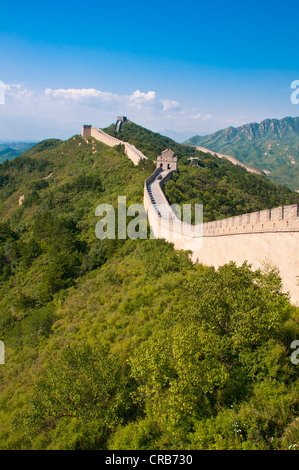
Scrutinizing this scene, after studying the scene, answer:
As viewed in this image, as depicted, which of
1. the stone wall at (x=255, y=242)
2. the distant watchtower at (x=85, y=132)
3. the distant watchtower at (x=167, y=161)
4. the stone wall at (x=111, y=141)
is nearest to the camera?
the stone wall at (x=255, y=242)

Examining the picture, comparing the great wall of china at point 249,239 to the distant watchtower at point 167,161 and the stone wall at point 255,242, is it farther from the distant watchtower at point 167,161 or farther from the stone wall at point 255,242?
the distant watchtower at point 167,161

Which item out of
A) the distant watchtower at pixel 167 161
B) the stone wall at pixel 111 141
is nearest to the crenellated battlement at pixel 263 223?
the distant watchtower at pixel 167 161

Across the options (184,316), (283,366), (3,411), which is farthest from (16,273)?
(283,366)

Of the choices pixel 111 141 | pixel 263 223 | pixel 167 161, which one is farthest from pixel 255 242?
A: pixel 111 141

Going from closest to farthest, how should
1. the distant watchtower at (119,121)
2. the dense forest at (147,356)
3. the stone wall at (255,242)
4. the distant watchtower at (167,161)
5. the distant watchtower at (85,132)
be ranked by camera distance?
the dense forest at (147,356) → the stone wall at (255,242) → the distant watchtower at (167,161) → the distant watchtower at (85,132) → the distant watchtower at (119,121)

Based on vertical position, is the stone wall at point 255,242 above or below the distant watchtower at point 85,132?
below

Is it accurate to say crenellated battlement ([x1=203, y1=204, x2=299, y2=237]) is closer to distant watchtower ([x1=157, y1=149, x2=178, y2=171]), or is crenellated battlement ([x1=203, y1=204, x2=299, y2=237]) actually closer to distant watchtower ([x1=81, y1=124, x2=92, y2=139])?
distant watchtower ([x1=157, y1=149, x2=178, y2=171])

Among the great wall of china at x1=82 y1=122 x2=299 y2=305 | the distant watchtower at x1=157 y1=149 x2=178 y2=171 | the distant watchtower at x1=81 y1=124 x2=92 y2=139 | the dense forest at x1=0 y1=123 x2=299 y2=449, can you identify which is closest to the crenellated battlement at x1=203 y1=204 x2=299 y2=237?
the great wall of china at x1=82 y1=122 x2=299 y2=305
